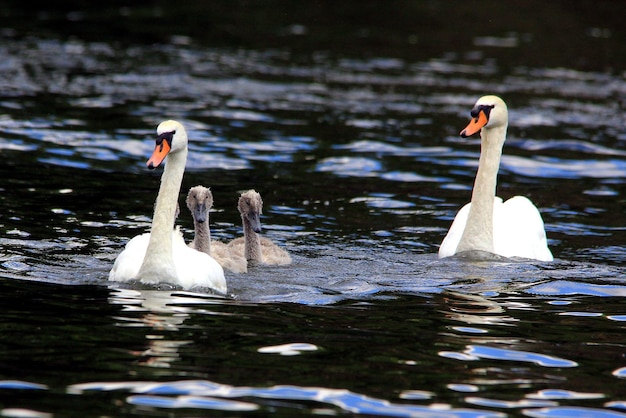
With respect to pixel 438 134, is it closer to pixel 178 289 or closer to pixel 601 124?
pixel 601 124

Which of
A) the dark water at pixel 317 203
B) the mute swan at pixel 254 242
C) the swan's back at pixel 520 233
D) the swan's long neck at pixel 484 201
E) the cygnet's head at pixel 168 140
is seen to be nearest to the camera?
the dark water at pixel 317 203

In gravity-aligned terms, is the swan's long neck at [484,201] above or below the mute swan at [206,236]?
above

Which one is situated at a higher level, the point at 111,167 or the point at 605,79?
Result: the point at 605,79

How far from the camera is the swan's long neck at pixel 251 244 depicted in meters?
11.7

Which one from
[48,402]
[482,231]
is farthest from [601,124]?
[48,402]

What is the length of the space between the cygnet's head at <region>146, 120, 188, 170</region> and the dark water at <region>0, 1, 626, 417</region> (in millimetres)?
1131

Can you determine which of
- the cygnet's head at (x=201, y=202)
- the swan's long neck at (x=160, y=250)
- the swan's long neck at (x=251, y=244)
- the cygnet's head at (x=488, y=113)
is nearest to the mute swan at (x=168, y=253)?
the swan's long neck at (x=160, y=250)

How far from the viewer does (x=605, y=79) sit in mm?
24641

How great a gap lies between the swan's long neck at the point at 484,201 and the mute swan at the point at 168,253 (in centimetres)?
298

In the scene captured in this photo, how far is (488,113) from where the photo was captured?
12062 millimetres

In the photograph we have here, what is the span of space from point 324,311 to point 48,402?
10.0 ft

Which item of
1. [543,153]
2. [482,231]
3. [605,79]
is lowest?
[482,231]

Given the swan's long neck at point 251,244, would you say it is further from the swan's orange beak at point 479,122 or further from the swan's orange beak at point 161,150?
the swan's orange beak at point 479,122

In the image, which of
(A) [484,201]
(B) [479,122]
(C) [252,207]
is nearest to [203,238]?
(C) [252,207]
